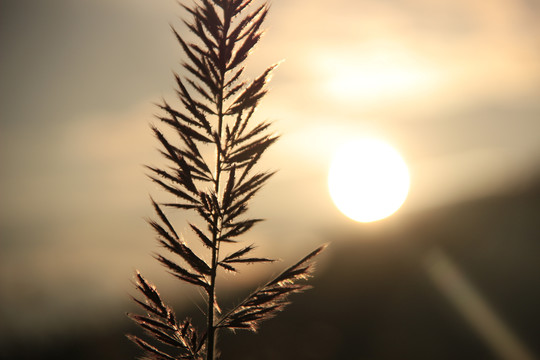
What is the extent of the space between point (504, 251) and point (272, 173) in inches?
1053

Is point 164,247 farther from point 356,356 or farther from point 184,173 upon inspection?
point 356,356

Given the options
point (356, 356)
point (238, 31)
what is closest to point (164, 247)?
point (238, 31)

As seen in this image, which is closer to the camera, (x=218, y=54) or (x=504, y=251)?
(x=218, y=54)

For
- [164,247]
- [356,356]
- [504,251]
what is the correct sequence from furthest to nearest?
[504,251] → [356,356] → [164,247]

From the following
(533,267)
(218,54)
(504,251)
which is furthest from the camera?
(504,251)

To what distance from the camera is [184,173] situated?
6.68 feet

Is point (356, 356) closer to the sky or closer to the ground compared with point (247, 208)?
closer to the ground

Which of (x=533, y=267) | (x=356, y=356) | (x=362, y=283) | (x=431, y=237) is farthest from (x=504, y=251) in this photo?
(x=356, y=356)

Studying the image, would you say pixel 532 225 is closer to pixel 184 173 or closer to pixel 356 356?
pixel 356 356

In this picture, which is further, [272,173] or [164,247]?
[272,173]

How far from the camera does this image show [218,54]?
2.11 metres

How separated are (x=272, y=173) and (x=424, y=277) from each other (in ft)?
81.1

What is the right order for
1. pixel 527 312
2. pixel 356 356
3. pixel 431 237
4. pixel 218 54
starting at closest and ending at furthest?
pixel 218 54 < pixel 356 356 < pixel 527 312 < pixel 431 237

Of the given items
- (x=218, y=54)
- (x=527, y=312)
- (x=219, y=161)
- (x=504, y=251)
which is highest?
(x=218, y=54)
